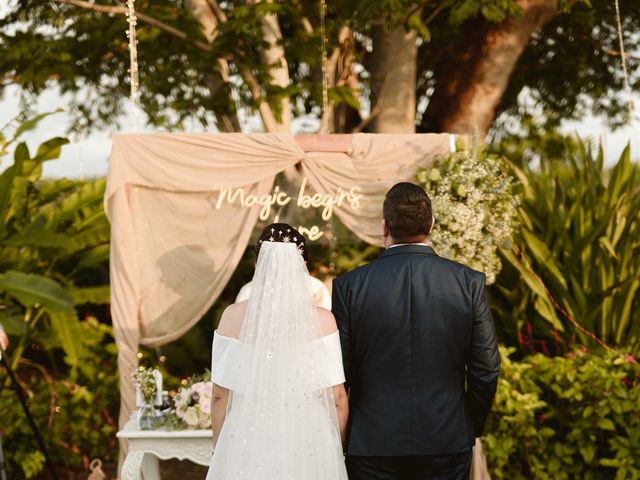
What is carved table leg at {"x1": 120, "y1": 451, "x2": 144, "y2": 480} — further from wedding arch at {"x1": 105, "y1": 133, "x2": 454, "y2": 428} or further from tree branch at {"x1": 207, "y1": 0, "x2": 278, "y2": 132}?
tree branch at {"x1": 207, "y1": 0, "x2": 278, "y2": 132}

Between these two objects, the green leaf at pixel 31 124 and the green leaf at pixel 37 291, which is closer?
the green leaf at pixel 37 291

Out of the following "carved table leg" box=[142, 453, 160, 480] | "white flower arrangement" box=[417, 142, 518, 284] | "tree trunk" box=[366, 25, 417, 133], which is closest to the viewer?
"carved table leg" box=[142, 453, 160, 480]

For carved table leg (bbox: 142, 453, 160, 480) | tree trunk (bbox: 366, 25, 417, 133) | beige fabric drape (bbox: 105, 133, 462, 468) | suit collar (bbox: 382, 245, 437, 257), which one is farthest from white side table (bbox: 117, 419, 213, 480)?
tree trunk (bbox: 366, 25, 417, 133)

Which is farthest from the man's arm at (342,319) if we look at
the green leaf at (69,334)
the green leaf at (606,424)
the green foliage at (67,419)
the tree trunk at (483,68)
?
the tree trunk at (483,68)

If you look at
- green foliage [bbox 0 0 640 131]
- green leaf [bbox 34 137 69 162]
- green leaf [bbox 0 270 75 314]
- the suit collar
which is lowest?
green leaf [bbox 0 270 75 314]

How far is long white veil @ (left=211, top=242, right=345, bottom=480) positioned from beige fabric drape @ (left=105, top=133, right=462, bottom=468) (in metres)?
2.59

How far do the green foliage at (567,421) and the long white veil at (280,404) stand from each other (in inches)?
102

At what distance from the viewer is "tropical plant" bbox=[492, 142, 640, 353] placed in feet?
20.9

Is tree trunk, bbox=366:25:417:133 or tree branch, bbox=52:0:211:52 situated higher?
tree branch, bbox=52:0:211:52

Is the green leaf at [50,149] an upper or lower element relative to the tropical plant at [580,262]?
upper

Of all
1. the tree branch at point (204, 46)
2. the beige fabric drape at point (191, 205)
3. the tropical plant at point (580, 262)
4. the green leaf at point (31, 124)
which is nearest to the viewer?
the beige fabric drape at point (191, 205)

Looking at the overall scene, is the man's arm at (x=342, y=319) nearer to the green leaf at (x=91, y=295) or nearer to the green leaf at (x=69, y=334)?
the green leaf at (x=69, y=334)

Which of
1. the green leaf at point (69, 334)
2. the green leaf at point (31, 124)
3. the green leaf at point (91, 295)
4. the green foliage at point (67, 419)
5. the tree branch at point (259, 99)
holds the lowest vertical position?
the green foliage at point (67, 419)

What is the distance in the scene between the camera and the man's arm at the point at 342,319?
3.20 m
